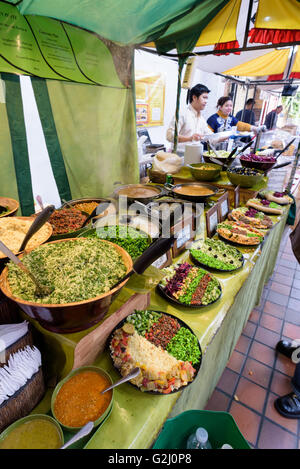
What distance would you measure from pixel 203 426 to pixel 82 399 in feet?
2.05

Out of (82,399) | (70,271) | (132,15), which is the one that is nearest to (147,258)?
(70,271)

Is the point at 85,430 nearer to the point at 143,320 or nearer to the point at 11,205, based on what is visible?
the point at 143,320

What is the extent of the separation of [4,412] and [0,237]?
720 millimetres

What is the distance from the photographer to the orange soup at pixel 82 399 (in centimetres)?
87

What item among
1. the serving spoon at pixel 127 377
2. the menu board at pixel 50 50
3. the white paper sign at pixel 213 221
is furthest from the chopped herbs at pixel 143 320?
the menu board at pixel 50 50

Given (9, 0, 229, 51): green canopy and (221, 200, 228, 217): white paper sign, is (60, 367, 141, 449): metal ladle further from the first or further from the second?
(9, 0, 229, 51): green canopy

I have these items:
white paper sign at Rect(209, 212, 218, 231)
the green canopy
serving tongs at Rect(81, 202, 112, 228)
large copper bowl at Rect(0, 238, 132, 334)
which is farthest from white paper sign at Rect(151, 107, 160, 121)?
large copper bowl at Rect(0, 238, 132, 334)

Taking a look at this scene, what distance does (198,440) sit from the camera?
1.07 meters

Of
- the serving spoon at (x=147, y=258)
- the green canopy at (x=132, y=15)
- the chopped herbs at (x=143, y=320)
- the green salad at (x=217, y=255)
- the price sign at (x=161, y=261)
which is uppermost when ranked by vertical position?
the green canopy at (x=132, y=15)

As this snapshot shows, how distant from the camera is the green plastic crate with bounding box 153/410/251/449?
1.05 metres

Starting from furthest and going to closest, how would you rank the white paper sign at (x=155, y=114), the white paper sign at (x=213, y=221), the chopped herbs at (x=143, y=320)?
the white paper sign at (x=155, y=114) < the white paper sign at (x=213, y=221) < the chopped herbs at (x=143, y=320)

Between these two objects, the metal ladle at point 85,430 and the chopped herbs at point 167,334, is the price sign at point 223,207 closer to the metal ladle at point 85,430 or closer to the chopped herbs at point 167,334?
the chopped herbs at point 167,334

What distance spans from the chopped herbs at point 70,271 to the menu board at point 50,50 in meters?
2.00

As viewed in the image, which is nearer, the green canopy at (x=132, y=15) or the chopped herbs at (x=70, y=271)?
the chopped herbs at (x=70, y=271)
